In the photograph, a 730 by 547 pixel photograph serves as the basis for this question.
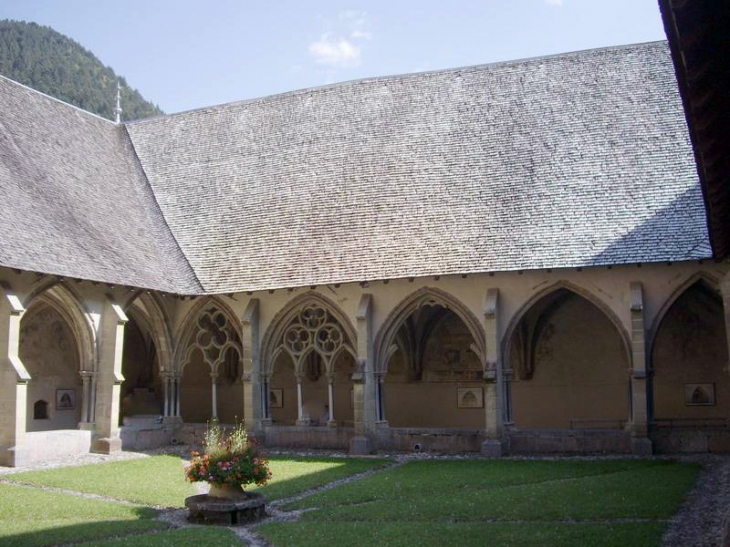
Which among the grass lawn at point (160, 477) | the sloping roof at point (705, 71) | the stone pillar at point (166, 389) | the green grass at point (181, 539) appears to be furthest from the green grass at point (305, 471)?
the sloping roof at point (705, 71)

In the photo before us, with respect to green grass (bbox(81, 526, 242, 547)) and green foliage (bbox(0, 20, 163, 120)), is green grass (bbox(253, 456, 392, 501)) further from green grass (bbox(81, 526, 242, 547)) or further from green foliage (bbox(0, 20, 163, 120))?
green foliage (bbox(0, 20, 163, 120))

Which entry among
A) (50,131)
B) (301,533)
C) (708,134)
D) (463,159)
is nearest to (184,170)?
(50,131)

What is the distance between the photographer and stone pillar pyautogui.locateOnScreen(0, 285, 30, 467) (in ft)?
56.5

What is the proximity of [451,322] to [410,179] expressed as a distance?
188 inches

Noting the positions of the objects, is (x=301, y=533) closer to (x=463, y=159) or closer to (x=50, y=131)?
(x=463, y=159)

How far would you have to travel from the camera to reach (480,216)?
2047 centimetres

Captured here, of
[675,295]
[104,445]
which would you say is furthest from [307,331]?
[675,295]

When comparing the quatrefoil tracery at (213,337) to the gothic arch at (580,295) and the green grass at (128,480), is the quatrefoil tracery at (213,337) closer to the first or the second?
the green grass at (128,480)

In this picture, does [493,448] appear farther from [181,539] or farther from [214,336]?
[181,539]

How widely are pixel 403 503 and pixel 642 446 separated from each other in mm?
7514

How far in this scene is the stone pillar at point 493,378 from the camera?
63.1 feet

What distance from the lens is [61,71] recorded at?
210 feet

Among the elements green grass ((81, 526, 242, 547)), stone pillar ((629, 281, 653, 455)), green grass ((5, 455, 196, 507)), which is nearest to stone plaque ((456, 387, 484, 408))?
stone pillar ((629, 281, 653, 455))

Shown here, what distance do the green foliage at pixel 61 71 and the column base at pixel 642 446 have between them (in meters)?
48.6
